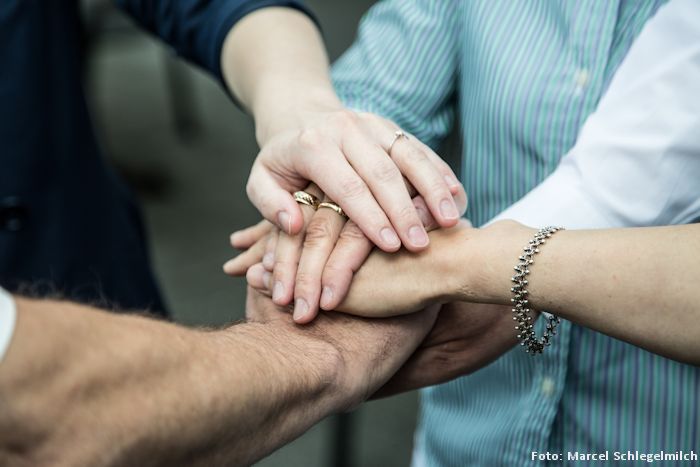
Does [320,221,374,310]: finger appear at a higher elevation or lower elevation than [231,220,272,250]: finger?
higher

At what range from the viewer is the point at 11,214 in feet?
3.95

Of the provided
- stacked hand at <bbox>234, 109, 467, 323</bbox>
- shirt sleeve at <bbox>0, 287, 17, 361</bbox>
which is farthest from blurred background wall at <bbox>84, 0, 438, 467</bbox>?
shirt sleeve at <bbox>0, 287, 17, 361</bbox>

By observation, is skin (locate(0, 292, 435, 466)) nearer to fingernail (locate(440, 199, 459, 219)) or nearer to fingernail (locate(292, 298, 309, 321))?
fingernail (locate(292, 298, 309, 321))

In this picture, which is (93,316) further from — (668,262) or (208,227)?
(208,227)

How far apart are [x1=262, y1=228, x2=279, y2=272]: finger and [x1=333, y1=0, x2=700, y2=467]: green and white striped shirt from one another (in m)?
0.27

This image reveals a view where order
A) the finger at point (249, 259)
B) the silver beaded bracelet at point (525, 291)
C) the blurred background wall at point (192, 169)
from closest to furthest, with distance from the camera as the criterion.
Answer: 1. the silver beaded bracelet at point (525, 291)
2. the finger at point (249, 259)
3. the blurred background wall at point (192, 169)

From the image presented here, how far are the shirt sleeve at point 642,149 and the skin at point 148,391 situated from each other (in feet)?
1.22

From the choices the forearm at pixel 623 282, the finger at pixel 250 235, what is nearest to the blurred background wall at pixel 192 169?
the finger at pixel 250 235

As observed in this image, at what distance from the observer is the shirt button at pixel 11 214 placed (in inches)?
46.9

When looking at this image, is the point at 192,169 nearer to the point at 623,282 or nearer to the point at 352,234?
the point at 352,234

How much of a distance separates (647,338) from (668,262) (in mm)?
85

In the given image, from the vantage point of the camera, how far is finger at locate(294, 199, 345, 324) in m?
0.90

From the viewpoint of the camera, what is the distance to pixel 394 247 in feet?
2.94

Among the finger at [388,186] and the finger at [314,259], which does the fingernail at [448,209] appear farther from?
the finger at [314,259]
